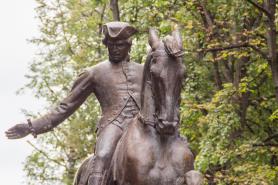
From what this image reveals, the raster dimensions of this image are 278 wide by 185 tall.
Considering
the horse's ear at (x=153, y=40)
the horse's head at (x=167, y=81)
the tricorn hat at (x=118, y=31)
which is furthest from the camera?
the tricorn hat at (x=118, y=31)

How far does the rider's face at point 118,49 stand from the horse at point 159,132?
4.62 feet

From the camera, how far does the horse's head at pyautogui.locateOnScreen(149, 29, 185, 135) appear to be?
32.6 ft

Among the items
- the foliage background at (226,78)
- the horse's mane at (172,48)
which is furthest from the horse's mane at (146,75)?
the foliage background at (226,78)

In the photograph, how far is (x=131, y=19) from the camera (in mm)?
24219

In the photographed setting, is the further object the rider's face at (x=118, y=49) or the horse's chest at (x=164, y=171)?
the rider's face at (x=118, y=49)

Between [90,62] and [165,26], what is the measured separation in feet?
33.7

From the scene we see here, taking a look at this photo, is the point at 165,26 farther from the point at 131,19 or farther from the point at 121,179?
the point at 121,179

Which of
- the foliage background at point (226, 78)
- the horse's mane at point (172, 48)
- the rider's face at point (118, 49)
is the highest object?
the horse's mane at point (172, 48)

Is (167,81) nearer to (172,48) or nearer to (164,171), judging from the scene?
(172,48)

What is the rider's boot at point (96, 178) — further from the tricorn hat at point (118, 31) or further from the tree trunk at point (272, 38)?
the tree trunk at point (272, 38)

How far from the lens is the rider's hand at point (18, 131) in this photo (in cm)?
1184

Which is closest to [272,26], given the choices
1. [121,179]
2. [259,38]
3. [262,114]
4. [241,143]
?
[259,38]

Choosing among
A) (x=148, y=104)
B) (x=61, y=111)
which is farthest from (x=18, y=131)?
(x=148, y=104)

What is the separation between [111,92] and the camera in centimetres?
1184
